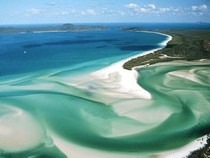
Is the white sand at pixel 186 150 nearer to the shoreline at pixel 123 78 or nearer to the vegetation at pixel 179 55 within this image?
the shoreline at pixel 123 78

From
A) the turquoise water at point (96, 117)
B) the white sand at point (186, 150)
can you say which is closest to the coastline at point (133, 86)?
the white sand at point (186, 150)

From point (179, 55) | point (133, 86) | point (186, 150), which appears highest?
point (179, 55)

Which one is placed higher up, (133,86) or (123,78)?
(123,78)

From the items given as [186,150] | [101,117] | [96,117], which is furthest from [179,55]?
[186,150]

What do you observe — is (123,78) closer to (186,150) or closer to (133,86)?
(133,86)

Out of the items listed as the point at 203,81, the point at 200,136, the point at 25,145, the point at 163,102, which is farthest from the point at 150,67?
the point at 25,145

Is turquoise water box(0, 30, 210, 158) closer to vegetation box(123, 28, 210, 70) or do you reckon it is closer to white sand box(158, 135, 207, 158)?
white sand box(158, 135, 207, 158)

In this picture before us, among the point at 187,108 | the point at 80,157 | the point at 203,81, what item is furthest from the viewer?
the point at 203,81

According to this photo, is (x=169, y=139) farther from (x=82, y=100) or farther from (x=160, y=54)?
(x=160, y=54)
